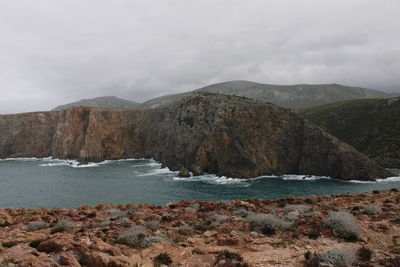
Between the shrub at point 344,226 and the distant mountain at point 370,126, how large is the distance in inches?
3032

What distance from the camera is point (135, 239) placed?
1066cm

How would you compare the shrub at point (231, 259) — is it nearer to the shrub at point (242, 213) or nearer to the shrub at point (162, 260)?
the shrub at point (162, 260)

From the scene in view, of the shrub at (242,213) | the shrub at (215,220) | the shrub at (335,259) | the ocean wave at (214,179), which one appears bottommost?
the ocean wave at (214,179)

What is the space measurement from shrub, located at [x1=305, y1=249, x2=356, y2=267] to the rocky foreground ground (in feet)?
0.09

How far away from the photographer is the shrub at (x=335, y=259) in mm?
7973

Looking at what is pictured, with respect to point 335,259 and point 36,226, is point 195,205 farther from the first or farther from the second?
point 335,259

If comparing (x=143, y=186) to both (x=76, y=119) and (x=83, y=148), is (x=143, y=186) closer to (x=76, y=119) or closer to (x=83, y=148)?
(x=83, y=148)

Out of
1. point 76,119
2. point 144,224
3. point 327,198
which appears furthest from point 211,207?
point 76,119

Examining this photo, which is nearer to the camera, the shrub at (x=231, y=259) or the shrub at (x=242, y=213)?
the shrub at (x=231, y=259)

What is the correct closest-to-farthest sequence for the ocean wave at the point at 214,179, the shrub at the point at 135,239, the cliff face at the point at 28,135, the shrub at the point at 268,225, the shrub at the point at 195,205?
1. the shrub at the point at 135,239
2. the shrub at the point at 268,225
3. the shrub at the point at 195,205
4. the ocean wave at the point at 214,179
5. the cliff face at the point at 28,135

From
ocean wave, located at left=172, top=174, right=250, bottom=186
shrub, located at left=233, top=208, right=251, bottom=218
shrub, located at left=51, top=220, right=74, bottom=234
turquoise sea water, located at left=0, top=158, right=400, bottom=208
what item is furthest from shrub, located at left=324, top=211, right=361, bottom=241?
ocean wave, located at left=172, top=174, right=250, bottom=186

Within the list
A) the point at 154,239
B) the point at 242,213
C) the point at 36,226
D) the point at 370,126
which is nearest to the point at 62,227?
the point at 36,226

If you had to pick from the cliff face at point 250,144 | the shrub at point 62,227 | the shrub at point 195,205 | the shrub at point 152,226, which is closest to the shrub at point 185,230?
the shrub at point 152,226

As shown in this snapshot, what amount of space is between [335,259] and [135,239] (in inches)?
279
